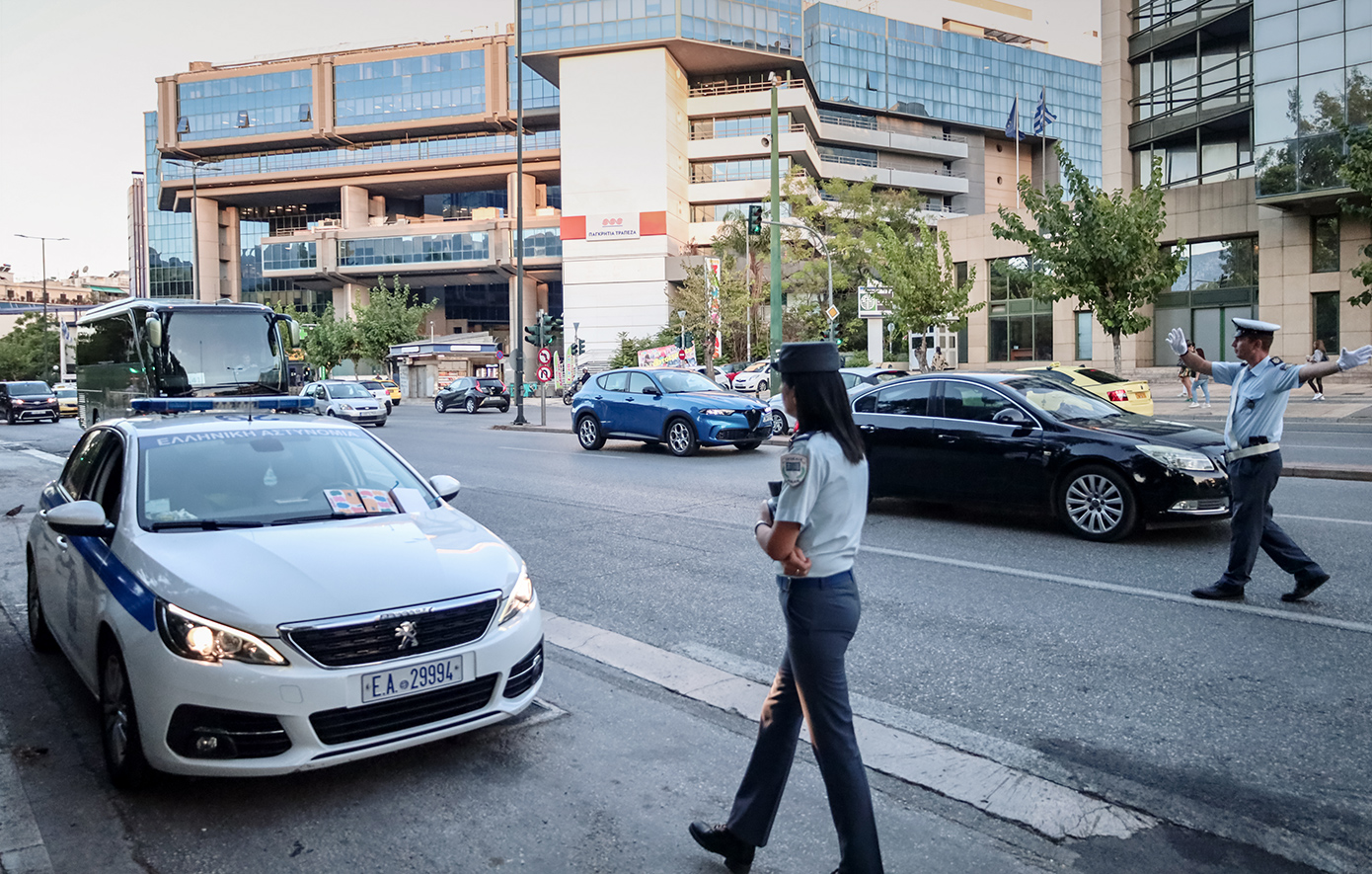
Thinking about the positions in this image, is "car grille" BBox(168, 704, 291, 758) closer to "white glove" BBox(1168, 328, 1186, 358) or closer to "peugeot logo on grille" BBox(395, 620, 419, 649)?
"peugeot logo on grille" BBox(395, 620, 419, 649)

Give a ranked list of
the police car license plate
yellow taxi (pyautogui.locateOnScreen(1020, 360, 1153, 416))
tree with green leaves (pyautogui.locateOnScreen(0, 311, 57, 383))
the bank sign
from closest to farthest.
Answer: the police car license plate
yellow taxi (pyautogui.locateOnScreen(1020, 360, 1153, 416))
the bank sign
tree with green leaves (pyautogui.locateOnScreen(0, 311, 57, 383))

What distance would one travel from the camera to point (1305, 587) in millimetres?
6461

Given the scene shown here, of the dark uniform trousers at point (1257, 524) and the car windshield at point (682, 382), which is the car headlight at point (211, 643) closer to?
the dark uniform trousers at point (1257, 524)

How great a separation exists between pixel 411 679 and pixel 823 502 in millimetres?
1826

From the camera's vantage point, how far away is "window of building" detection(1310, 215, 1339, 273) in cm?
3512

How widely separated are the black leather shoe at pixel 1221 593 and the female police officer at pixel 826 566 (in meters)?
4.64

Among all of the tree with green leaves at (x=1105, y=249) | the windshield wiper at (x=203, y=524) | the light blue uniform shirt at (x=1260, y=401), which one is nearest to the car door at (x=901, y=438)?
the light blue uniform shirt at (x=1260, y=401)

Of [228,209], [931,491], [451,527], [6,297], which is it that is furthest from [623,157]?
[6,297]

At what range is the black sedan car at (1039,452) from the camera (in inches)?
336

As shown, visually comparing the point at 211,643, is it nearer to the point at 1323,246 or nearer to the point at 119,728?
the point at 119,728

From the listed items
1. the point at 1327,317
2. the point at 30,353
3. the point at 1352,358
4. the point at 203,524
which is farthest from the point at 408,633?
the point at 30,353

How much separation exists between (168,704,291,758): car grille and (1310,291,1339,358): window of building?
3995 cm

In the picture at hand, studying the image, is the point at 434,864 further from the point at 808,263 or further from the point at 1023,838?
the point at 808,263

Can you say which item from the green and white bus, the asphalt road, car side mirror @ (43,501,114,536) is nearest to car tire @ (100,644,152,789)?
the asphalt road
